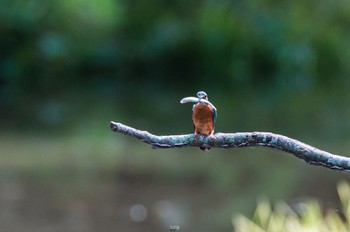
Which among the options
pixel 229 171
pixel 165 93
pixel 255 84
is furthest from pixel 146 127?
pixel 255 84

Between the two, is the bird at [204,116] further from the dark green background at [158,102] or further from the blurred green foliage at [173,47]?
the blurred green foliage at [173,47]

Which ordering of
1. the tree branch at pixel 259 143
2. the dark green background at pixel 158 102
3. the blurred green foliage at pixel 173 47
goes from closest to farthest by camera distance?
1. the tree branch at pixel 259 143
2. the dark green background at pixel 158 102
3. the blurred green foliage at pixel 173 47

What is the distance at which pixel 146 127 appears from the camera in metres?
12.8

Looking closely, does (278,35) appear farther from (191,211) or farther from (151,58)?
(191,211)

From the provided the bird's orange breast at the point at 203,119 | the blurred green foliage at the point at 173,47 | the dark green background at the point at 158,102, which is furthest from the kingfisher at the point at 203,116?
the blurred green foliage at the point at 173,47

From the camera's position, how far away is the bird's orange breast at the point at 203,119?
128 centimetres

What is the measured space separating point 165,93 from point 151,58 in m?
3.98

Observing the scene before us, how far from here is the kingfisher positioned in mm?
1269

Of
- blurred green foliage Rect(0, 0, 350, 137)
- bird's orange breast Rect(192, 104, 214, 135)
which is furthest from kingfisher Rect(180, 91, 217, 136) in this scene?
blurred green foliage Rect(0, 0, 350, 137)

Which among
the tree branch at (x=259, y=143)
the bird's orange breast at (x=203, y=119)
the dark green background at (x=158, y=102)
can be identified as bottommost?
the tree branch at (x=259, y=143)

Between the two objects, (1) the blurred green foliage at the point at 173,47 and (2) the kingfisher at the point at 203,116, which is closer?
(2) the kingfisher at the point at 203,116

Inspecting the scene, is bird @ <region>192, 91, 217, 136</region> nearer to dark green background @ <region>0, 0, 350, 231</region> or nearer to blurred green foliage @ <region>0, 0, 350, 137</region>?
dark green background @ <region>0, 0, 350, 231</region>

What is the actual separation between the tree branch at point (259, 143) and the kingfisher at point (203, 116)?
8cm

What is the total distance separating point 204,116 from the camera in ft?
4.36
